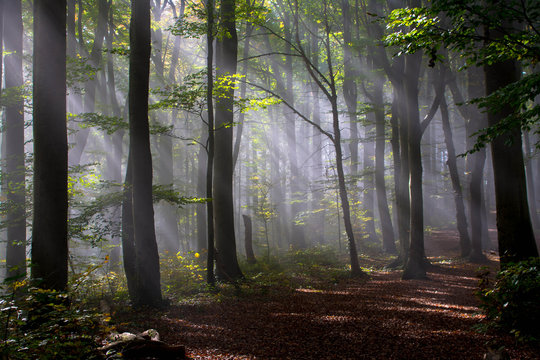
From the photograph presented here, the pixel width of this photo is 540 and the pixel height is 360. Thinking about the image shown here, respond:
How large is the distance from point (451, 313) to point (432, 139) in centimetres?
2993

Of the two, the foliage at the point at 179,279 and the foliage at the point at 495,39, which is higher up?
the foliage at the point at 495,39

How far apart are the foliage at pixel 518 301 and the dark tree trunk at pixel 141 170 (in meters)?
6.86

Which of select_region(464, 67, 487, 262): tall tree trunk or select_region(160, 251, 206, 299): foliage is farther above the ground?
select_region(464, 67, 487, 262): tall tree trunk

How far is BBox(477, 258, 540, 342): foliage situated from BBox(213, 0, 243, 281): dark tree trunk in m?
7.05

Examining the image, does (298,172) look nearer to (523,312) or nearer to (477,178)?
(477,178)

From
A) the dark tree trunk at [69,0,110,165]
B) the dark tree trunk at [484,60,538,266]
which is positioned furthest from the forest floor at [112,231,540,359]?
the dark tree trunk at [69,0,110,165]

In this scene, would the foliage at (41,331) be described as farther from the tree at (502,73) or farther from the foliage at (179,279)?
the foliage at (179,279)

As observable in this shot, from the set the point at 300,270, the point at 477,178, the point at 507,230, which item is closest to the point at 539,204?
the point at 477,178

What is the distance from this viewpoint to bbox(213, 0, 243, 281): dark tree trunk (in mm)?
10492

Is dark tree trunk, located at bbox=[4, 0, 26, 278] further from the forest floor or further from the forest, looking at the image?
the forest floor

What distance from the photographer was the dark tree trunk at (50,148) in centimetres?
545

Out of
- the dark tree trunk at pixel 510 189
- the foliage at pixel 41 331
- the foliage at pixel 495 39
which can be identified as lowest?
the foliage at pixel 41 331

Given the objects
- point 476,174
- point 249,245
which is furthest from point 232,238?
point 476,174

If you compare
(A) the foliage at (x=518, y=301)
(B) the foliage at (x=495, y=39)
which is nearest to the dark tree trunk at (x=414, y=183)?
(A) the foliage at (x=518, y=301)
